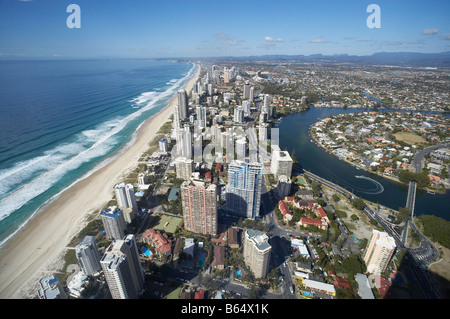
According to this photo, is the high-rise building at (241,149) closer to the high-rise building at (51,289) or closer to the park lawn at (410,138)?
the high-rise building at (51,289)

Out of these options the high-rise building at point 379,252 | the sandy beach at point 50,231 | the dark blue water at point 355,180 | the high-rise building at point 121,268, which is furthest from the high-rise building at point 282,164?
the sandy beach at point 50,231

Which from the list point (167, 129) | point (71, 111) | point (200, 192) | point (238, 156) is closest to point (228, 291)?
point (200, 192)

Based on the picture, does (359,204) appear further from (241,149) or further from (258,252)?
(241,149)

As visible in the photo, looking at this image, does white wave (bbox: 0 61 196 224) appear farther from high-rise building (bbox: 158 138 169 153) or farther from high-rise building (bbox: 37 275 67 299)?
high-rise building (bbox: 37 275 67 299)

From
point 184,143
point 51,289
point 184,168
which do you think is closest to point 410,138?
point 184,143

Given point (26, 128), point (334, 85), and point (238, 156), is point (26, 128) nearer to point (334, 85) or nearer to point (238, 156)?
point (238, 156)

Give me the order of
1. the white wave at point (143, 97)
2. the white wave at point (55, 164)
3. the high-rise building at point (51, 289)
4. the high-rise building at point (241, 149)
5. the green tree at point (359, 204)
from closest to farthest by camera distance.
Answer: the high-rise building at point (51, 289) → the green tree at point (359, 204) → the white wave at point (55, 164) → the high-rise building at point (241, 149) → the white wave at point (143, 97)

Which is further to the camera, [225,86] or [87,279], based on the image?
[225,86]
